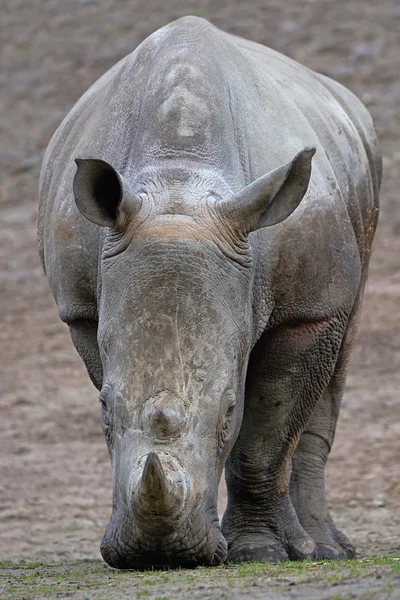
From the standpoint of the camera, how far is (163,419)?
18.0ft

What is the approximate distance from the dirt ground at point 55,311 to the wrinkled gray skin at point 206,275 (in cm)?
121

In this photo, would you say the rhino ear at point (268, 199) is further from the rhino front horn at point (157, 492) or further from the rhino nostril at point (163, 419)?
the rhino front horn at point (157, 492)

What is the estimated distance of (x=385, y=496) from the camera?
31.6ft

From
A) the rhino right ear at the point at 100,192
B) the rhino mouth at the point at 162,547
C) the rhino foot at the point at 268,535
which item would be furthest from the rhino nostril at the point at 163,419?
the rhino foot at the point at 268,535

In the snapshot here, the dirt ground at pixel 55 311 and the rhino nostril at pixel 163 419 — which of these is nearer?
the rhino nostril at pixel 163 419

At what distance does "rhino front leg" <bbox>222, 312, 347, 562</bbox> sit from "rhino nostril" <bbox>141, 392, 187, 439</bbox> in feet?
4.21

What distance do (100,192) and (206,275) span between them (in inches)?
22.0

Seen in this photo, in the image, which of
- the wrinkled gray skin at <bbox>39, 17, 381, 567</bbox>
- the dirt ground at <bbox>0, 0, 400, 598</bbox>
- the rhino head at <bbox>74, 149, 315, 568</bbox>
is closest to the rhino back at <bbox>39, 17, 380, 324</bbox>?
the wrinkled gray skin at <bbox>39, 17, 381, 567</bbox>

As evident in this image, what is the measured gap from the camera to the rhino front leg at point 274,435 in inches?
268

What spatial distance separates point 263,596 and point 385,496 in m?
4.98

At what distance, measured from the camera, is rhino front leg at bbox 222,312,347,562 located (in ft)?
22.3

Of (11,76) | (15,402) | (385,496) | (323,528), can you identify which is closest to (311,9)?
(11,76)

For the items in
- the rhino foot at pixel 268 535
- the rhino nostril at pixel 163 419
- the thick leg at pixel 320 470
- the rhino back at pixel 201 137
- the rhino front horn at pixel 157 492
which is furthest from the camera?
the thick leg at pixel 320 470

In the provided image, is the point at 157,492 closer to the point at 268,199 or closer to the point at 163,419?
the point at 163,419
